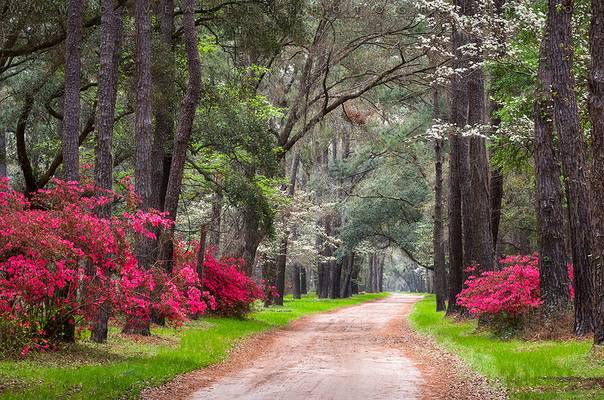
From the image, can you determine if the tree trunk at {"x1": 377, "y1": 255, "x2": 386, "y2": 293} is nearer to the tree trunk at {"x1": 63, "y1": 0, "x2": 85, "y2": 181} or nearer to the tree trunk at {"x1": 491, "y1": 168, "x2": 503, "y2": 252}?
the tree trunk at {"x1": 491, "y1": 168, "x2": 503, "y2": 252}

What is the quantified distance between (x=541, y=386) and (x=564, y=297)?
6.25m

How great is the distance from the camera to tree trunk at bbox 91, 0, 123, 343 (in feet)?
43.7

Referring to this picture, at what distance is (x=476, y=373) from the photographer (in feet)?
36.3

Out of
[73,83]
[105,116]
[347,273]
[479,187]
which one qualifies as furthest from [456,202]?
[347,273]

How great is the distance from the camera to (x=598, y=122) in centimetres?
942

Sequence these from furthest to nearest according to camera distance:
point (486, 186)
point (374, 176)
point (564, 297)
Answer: point (374, 176) < point (486, 186) < point (564, 297)

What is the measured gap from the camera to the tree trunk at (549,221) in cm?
1475

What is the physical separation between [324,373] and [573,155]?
240 inches

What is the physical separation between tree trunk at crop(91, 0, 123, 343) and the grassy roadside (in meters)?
0.64

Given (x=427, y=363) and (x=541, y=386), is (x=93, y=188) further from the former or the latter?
(x=541, y=386)

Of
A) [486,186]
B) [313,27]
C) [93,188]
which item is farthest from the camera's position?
[313,27]

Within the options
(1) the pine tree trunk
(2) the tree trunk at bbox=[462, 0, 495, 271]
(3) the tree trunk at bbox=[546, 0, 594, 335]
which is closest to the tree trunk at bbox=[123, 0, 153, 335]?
(3) the tree trunk at bbox=[546, 0, 594, 335]

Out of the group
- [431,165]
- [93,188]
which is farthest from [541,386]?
[431,165]

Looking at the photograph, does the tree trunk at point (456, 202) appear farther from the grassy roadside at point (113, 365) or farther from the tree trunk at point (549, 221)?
the grassy roadside at point (113, 365)
